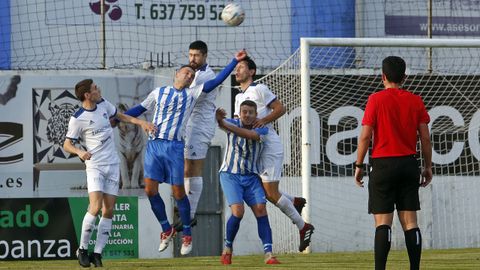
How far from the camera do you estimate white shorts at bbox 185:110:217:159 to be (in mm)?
14516

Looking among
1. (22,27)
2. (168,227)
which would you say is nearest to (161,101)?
(168,227)

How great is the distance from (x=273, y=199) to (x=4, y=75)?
259 inches

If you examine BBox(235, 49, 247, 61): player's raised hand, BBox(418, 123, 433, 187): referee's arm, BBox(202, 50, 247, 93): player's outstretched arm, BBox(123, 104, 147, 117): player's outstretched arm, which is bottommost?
BBox(418, 123, 433, 187): referee's arm

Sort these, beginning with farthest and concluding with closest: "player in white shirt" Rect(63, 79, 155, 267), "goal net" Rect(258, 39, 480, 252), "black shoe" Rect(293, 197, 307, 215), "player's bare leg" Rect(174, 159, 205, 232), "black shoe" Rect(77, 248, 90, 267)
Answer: "goal net" Rect(258, 39, 480, 252) → "black shoe" Rect(293, 197, 307, 215) → "player's bare leg" Rect(174, 159, 205, 232) → "player in white shirt" Rect(63, 79, 155, 267) → "black shoe" Rect(77, 248, 90, 267)

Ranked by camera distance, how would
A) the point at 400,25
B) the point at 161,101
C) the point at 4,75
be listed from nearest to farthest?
1. the point at 161,101
2. the point at 4,75
3. the point at 400,25

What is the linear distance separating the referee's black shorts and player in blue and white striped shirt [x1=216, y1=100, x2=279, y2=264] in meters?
3.33

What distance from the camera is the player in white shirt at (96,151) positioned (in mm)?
13703

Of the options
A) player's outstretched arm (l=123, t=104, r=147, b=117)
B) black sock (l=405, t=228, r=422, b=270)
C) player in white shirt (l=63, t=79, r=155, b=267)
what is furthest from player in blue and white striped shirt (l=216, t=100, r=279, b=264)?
black sock (l=405, t=228, r=422, b=270)

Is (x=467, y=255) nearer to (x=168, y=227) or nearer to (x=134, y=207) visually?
(x=168, y=227)

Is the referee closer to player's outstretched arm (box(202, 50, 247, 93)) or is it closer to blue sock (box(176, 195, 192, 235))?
player's outstretched arm (box(202, 50, 247, 93))

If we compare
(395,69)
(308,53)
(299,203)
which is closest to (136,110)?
(299,203)

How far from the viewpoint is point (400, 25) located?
2533 cm

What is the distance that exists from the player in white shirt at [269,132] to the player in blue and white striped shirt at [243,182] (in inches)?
6.9

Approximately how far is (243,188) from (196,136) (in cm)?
97
